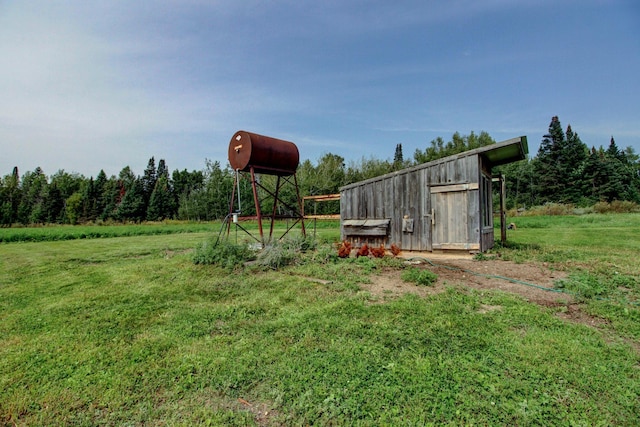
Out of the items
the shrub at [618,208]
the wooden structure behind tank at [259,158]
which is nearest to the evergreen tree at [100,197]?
the wooden structure behind tank at [259,158]

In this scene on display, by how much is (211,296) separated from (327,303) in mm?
1931

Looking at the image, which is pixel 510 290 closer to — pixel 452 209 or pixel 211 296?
pixel 452 209

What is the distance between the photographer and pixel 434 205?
28.7ft

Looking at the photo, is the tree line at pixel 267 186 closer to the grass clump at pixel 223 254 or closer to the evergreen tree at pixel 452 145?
the evergreen tree at pixel 452 145

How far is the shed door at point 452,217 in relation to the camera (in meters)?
8.23

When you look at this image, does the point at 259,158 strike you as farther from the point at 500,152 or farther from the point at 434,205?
the point at 500,152

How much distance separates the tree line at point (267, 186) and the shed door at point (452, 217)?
1863cm

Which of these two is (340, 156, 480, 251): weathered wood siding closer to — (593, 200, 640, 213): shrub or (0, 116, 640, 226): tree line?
(0, 116, 640, 226): tree line

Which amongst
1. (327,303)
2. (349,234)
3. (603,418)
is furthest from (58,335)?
(349,234)

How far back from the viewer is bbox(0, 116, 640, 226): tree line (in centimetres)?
3450

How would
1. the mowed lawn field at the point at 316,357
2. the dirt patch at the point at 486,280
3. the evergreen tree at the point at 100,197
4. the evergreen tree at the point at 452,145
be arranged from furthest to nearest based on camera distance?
the evergreen tree at the point at 452,145 < the evergreen tree at the point at 100,197 < the dirt patch at the point at 486,280 < the mowed lawn field at the point at 316,357

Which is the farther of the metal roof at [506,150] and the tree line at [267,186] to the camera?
the tree line at [267,186]

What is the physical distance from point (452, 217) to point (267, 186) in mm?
26786

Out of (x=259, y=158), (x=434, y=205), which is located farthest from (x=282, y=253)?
(x=434, y=205)
